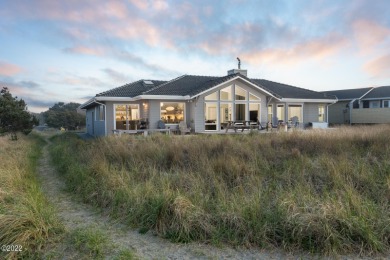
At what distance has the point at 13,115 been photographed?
23.5 metres

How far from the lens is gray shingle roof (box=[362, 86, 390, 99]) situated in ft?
105

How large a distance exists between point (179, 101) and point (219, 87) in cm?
282

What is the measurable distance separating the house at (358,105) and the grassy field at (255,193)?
23179mm

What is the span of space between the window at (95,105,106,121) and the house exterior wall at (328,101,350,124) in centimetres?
2563

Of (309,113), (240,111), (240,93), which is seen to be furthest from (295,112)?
(240,93)

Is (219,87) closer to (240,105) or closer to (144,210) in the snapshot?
(240,105)

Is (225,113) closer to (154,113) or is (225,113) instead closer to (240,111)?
(240,111)

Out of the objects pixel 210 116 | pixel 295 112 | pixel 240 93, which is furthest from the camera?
pixel 295 112

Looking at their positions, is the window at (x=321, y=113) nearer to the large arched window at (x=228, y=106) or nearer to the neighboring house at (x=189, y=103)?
the neighboring house at (x=189, y=103)

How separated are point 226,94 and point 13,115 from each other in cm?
1749

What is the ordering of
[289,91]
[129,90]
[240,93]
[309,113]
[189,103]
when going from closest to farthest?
[189,103], [240,93], [129,90], [309,113], [289,91]

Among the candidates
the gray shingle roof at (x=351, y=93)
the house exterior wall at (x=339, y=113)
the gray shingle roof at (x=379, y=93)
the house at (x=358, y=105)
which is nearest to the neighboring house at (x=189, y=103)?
the house at (x=358, y=105)

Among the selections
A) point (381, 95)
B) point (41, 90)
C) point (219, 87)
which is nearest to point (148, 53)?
point (219, 87)

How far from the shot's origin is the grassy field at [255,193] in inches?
162
